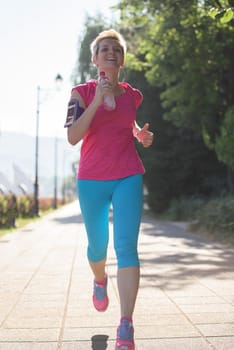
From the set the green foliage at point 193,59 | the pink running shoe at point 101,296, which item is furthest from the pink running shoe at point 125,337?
the green foliage at point 193,59

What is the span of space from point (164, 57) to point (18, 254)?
10794mm

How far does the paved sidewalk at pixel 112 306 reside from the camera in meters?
3.97

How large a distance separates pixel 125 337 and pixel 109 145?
1.20m

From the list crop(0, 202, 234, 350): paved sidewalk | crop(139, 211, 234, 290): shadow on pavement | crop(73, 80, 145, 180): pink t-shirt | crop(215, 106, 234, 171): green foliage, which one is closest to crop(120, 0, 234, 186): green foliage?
crop(215, 106, 234, 171): green foliage

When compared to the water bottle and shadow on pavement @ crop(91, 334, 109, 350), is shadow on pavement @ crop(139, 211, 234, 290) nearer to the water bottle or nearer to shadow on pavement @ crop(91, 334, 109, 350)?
shadow on pavement @ crop(91, 334, 109, 350)

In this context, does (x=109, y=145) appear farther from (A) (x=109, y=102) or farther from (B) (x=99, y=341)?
(B) (x=99, y=341)

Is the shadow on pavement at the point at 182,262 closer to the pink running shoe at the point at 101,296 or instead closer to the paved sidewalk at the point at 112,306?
the paved sidewalk at the point at 112,306

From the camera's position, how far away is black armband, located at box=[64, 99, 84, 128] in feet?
12.3

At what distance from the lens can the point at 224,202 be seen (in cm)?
1533

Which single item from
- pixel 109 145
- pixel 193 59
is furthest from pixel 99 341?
pixel 193 59

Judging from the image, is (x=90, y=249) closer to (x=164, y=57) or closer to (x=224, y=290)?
(x=224, y=290)

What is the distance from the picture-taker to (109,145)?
3.79 meters

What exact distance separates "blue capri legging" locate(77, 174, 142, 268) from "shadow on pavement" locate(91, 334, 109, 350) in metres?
0.56

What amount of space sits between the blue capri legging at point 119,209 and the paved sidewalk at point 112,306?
647 millimetres
